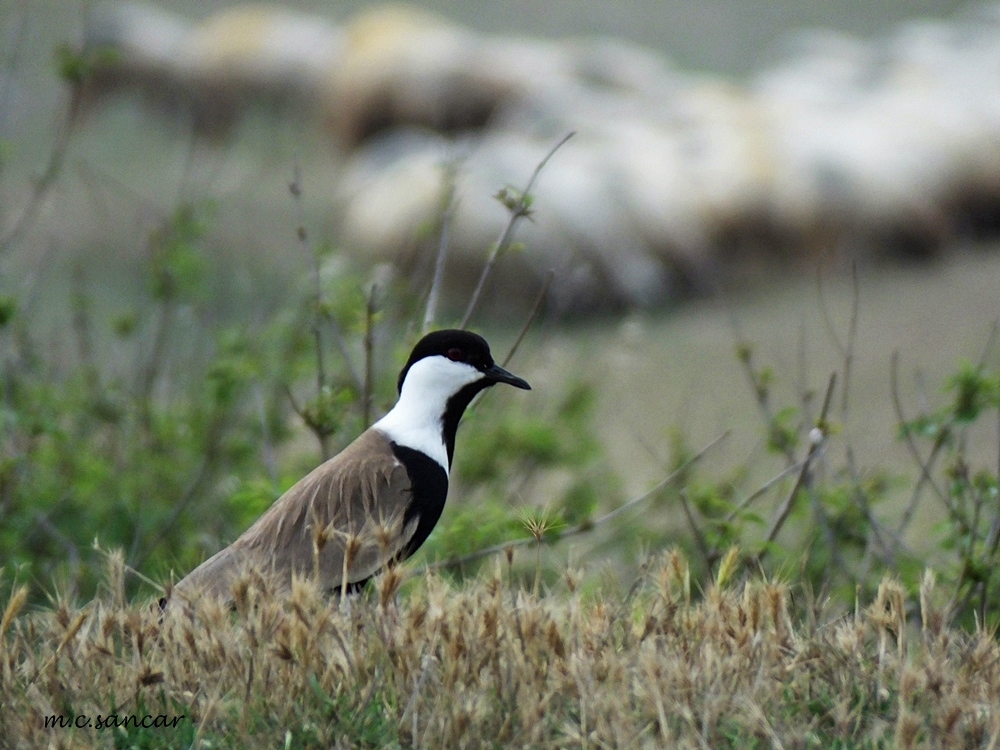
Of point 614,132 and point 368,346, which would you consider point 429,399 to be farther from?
point 614,132

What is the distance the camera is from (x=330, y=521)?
11.6 feet

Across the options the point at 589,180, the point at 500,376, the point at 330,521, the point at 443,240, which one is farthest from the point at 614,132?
the point at 330,521

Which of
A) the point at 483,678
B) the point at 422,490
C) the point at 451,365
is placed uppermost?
the point at 451,365

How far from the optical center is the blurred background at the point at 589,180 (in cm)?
823

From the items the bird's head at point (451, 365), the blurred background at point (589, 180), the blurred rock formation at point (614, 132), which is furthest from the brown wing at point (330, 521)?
the blurred rock formation at point (614, 132)

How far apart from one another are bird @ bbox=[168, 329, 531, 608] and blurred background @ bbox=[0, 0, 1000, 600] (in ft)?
4.00

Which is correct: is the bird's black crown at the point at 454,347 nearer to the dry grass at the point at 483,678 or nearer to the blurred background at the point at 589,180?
the dry grass at the point at 483,678

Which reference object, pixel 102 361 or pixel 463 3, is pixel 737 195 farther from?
pixel 463 3

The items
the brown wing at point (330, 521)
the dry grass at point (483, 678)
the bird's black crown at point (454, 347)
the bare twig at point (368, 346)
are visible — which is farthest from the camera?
the bare twig at point (368, 346)

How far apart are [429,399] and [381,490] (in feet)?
1.13

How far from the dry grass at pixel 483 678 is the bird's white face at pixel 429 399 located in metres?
0.79

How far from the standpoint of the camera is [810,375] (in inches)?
343

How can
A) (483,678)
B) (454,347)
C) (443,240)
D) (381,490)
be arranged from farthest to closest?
(443,240)
(454,347)
(381,490)
(483,678)

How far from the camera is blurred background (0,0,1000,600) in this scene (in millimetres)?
8234
